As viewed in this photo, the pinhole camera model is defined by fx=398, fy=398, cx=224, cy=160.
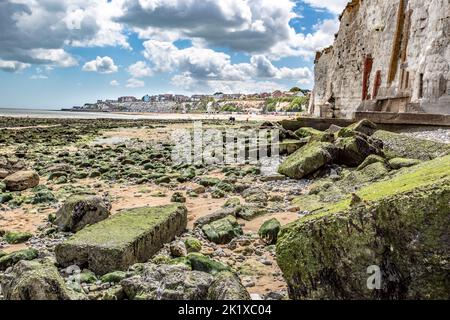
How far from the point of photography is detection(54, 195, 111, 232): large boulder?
6203 mm

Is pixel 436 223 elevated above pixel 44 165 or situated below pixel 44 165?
above

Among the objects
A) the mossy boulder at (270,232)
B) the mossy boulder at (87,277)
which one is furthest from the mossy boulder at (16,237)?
the mossy boulder at (270,232)

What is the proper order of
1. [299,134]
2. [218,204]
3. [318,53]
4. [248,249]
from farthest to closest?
1. [318,53]
2. [299,134]
3. [218,204]
4. [248,249]

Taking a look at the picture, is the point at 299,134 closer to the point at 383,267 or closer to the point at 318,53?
the point at 383,267

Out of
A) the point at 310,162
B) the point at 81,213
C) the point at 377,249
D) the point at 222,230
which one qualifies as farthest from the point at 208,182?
the point at 377,249

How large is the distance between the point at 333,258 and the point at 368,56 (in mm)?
28198

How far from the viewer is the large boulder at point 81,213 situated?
20.4 ft

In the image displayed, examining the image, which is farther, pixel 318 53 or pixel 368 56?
pixel 318 53

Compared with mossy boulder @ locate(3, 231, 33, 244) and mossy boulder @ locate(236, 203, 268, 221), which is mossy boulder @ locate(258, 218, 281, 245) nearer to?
mossy boulder @ locate(236, 203, 268, 221)

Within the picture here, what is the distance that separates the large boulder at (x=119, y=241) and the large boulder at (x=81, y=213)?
83 cm

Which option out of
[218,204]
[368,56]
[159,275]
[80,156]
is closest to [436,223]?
[159,275]

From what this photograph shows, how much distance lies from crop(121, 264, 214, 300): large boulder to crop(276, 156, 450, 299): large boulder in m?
0.74

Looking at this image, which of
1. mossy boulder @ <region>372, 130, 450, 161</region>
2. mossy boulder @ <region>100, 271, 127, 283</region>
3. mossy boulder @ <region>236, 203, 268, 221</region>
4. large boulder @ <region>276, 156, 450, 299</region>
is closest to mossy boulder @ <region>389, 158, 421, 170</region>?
mossy boulder @ <region>372, 130, 450, 161</region>

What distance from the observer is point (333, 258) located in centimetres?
290
